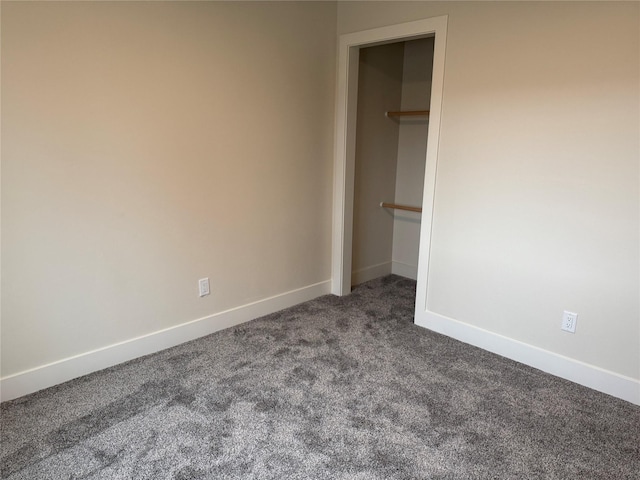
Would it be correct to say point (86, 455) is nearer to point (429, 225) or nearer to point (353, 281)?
point (429, 225)

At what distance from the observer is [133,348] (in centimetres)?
243

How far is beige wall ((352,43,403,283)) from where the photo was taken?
351 centimetres

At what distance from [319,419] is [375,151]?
8.15 ft

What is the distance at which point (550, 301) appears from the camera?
91.2 inches

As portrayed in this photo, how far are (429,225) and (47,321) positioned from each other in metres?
2.34

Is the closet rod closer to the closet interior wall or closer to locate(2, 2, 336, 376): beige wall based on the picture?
the closet interior wall

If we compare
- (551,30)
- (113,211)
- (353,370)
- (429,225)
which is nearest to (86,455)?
(113,211)

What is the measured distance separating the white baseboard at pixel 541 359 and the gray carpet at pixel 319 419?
0.06 m

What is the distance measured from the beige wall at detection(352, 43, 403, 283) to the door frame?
26 centimetres

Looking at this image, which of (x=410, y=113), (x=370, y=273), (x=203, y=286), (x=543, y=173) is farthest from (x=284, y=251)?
(x=543, y=173)

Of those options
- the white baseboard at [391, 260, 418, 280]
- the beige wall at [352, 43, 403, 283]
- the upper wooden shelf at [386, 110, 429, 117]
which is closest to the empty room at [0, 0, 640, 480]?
the beige wall at [352, 43, 403, 283]

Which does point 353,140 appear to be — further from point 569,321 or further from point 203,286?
point 569,321

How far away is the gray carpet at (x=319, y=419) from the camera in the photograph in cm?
164

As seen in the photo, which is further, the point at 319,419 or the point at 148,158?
the point at 148,158
